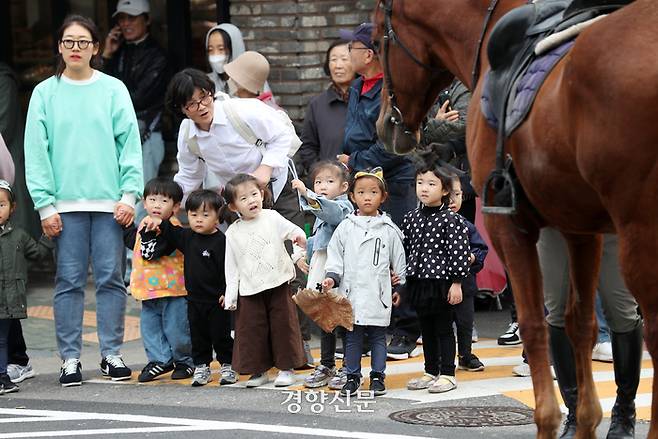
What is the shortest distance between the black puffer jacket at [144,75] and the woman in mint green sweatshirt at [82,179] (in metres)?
3.19

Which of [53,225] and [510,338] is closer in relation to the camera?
[53,225]

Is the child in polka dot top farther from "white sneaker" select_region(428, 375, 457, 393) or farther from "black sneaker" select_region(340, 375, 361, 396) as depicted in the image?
"black sneaker" select_region(340, 375, 361, 396)

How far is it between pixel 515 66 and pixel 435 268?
2.97m

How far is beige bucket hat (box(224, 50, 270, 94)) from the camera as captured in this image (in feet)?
31.6

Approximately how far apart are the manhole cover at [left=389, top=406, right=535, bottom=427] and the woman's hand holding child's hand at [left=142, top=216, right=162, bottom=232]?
7.31ft

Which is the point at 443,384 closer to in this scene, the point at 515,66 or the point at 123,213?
the point at 123,213

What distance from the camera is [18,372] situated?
29.1 feet

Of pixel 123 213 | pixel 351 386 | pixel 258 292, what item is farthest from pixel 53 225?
pixel 351 386

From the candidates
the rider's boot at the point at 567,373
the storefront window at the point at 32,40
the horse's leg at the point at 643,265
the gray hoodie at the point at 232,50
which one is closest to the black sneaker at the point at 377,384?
the rider's boot at the point at 567,373

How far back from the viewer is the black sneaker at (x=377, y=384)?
25.7 feet

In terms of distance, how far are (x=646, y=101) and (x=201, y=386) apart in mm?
4754

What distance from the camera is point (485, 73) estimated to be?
18.1 feet

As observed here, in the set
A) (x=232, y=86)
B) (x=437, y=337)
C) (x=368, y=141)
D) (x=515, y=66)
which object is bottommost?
(x=437, y=337)

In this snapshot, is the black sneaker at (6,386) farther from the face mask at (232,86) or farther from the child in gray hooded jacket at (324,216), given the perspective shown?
the face mask at (232,86)
